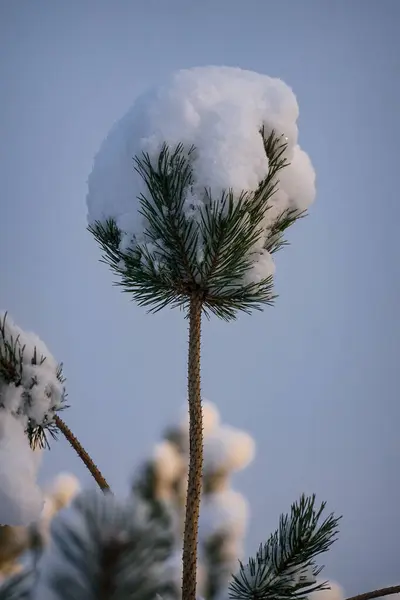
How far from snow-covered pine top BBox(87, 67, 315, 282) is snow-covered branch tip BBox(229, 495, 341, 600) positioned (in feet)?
2.78

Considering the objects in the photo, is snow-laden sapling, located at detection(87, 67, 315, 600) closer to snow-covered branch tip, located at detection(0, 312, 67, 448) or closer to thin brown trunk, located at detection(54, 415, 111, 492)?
thin brown trunk, located at detection(54, 415, 111, 492)

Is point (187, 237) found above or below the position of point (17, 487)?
above

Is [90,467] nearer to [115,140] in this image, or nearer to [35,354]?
[35,354]

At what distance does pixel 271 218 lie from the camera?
1.90 meters

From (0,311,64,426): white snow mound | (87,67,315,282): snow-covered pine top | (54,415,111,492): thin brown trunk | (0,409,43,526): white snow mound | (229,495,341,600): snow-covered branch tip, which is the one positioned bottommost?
(229,495,341,600): snow-covered branch tip

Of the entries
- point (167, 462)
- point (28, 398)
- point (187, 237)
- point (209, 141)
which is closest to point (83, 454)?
point (28, 398)

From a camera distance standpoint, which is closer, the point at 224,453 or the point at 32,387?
the point at 32,387

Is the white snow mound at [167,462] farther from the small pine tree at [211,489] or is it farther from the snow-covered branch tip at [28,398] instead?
the snow-covered branch tip at [28,398]

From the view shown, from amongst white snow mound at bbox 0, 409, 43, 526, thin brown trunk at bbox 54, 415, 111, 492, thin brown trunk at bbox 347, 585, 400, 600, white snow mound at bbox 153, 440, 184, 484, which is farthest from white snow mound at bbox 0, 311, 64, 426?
white snow mound at bbox 153, 440, 184, 484

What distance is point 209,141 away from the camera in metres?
1.69

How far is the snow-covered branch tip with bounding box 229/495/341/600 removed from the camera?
1540 mm

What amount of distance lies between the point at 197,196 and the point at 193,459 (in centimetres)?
88

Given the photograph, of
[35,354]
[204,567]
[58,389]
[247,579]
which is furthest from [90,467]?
[204,567]

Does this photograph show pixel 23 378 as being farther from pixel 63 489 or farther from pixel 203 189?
pixel 63 489
